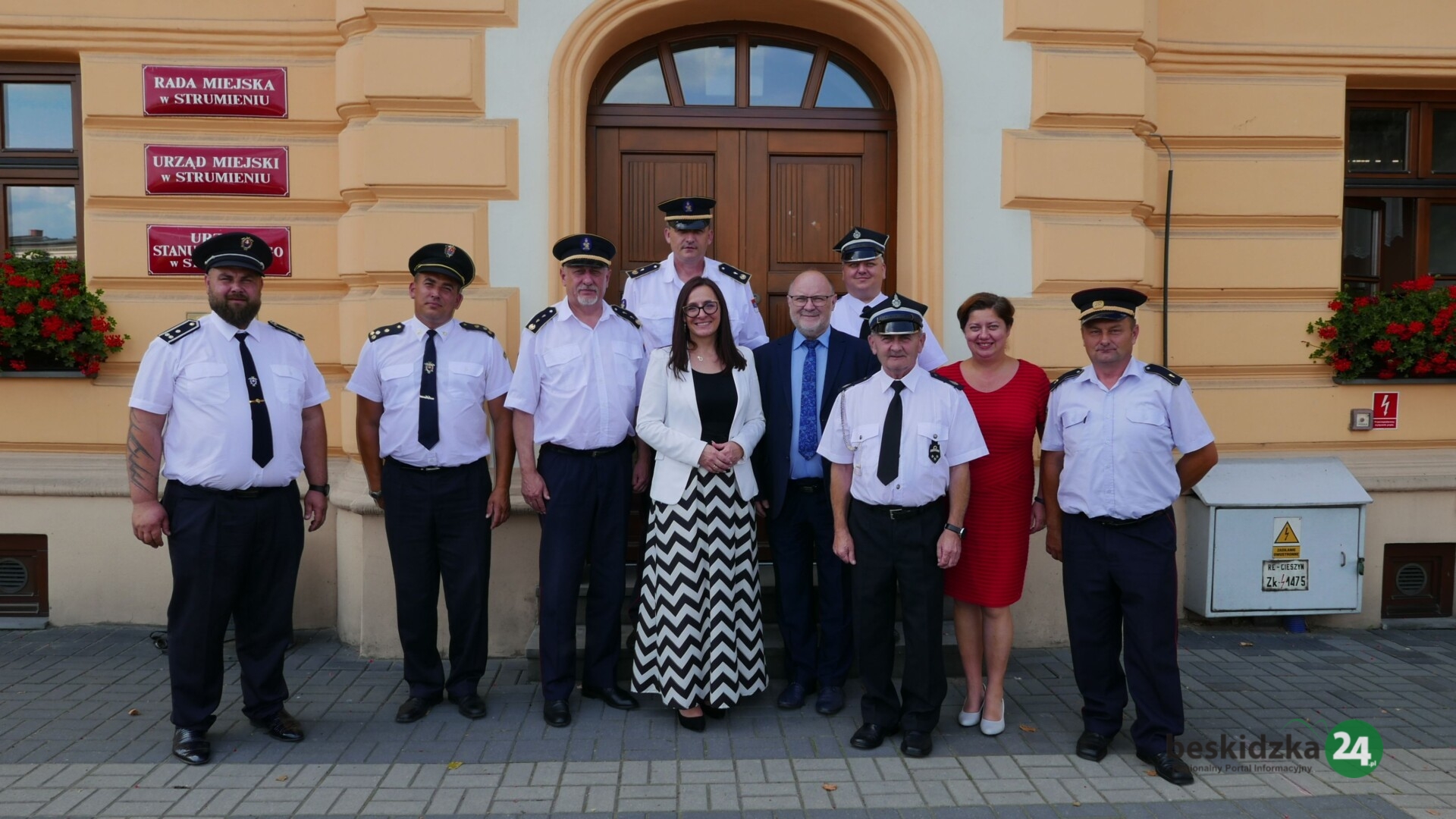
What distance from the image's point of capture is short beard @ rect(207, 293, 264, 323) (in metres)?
4.10

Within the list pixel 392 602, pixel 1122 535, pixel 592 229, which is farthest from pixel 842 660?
pixel 592 229

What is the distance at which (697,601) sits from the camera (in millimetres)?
4270

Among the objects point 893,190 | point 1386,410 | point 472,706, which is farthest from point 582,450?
point 1386,410

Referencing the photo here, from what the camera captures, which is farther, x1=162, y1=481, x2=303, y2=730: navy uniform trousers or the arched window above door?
the arched window above door

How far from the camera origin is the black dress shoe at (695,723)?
425 cm

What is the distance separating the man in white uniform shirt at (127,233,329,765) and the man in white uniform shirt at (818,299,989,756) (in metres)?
2.31

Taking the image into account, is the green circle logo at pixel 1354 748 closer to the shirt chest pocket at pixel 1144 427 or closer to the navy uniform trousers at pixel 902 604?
the shirt chest pocket at pixel 1144 427

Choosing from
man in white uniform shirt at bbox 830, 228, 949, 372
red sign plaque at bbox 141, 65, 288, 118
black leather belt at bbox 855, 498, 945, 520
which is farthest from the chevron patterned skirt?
red sign plaque at bbox 141, 65, 288, 118

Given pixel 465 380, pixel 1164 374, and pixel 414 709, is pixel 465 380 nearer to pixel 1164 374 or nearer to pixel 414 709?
pixel 414 709

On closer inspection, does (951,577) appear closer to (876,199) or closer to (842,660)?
(842,660)

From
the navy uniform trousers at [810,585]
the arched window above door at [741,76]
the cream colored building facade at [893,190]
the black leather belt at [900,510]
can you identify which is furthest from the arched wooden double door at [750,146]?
the black leather belt at [900,510]

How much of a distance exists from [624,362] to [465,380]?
713mm

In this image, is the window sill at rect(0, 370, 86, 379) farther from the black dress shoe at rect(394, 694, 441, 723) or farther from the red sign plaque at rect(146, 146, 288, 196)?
the black dress shoe at rect(394, 694, 441, 723)

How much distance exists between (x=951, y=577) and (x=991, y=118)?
8.83ft
